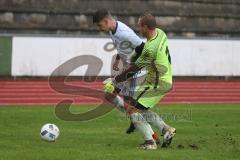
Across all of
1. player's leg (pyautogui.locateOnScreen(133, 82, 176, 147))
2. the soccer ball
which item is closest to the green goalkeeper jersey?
player's leg (pyautogui.locateOnScreen(133, 82, 176, 147))

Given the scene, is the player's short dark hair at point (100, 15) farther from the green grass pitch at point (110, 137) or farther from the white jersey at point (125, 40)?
the green grass pitch at point (110, 137)

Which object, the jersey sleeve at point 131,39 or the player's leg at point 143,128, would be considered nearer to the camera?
the player's leg at point 143,128

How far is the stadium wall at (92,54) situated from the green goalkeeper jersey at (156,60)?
16.2 m

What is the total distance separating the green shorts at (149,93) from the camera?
34.3 ft

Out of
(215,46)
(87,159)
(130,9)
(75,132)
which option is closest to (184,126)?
(75,132)

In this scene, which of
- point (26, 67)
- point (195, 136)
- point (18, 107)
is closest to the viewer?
point (195, 136)

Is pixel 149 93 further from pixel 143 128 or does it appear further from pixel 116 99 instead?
pixel 143 128

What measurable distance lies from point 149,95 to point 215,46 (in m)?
19.5

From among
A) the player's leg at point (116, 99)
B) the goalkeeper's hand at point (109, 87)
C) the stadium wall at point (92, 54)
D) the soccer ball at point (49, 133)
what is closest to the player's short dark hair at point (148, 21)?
the goalkeeper's hand at point (109, 87)

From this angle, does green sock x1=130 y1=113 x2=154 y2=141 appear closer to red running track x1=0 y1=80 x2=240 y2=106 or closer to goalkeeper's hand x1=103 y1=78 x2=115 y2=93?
goalkeeper's hand x1=103 y1=78 x2=115 y2=93

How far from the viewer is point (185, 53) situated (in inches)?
1141

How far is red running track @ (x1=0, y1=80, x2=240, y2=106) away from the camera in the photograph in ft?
64.3

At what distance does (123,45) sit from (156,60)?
62 cm

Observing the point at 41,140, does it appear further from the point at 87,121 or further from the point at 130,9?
the point at 130,9
